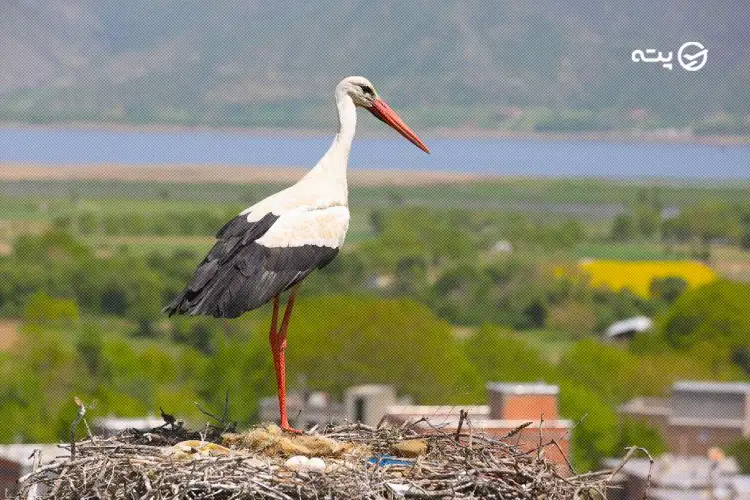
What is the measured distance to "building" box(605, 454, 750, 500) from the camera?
36.9 meters

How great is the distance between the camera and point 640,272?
507 ft

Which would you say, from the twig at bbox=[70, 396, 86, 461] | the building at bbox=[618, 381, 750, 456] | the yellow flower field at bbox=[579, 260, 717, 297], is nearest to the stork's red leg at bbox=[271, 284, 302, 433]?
the twig at bbox=[70, 396, 86, 461]

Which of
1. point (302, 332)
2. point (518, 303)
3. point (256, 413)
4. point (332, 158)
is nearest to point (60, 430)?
point (256, 413)

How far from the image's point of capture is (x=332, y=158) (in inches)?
567

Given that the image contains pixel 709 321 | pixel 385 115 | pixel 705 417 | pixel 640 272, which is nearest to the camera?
pixel 385 115

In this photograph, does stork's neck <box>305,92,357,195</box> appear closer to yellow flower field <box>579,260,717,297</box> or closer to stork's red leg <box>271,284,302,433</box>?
stork's red leg <box>271,284,302,433</box>

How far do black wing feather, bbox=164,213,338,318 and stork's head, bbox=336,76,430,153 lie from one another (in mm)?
951

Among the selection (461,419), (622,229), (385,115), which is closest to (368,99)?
(385,115)

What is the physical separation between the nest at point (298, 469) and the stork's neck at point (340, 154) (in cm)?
177

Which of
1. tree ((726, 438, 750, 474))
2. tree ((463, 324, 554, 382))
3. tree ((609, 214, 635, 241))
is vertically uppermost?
tree ((609, 214, 635, 241))

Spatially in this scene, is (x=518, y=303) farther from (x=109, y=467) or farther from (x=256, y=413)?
(x=109, y=467)

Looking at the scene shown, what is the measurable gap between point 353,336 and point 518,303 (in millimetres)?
50504

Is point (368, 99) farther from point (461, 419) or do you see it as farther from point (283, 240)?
point (461, 419)

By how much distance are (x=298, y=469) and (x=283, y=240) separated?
7.23 ft
